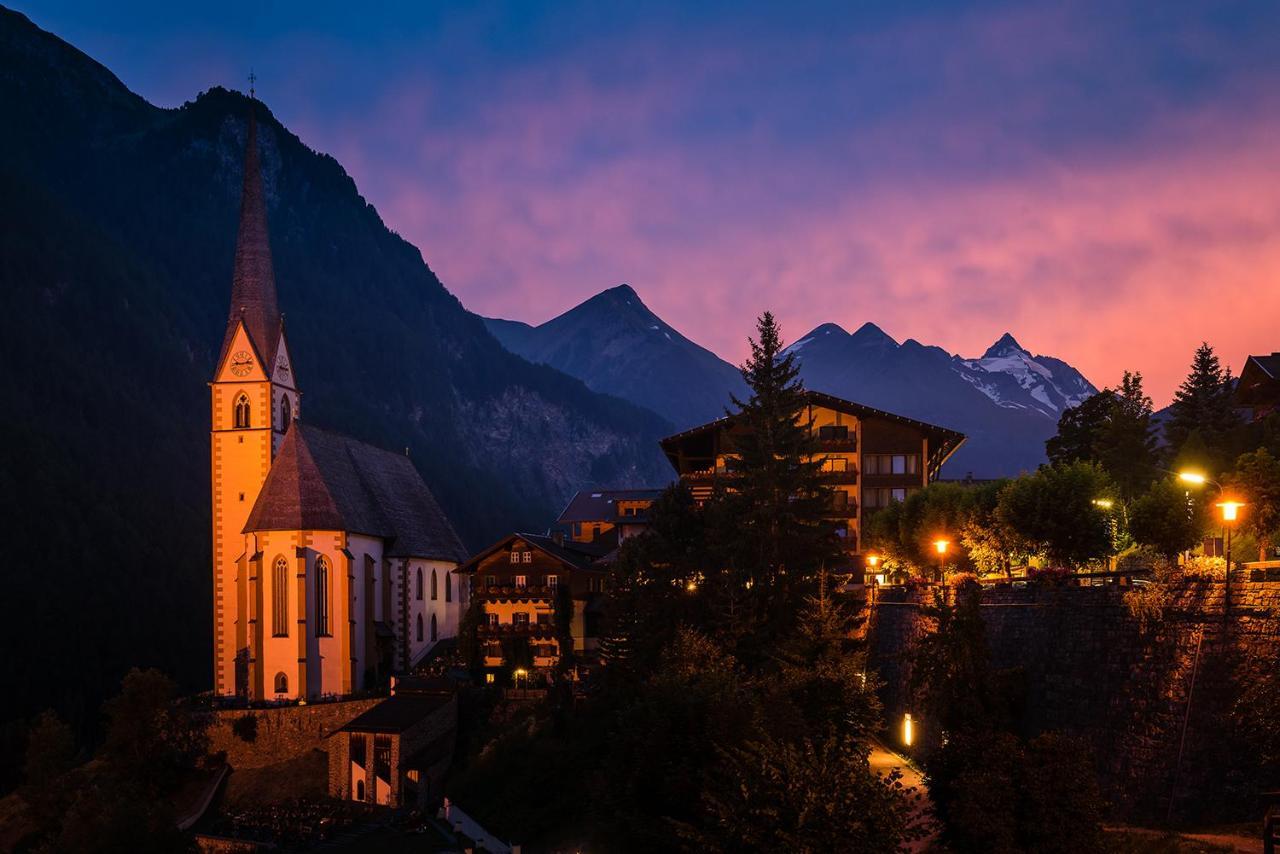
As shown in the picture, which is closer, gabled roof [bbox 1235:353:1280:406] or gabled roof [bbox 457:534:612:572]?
gabled roof [bbox 1235:353:1280:406]

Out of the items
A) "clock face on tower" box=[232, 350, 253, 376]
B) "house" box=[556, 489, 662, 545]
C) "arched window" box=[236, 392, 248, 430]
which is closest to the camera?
"arched window" box=[236, 392, 248, 430]

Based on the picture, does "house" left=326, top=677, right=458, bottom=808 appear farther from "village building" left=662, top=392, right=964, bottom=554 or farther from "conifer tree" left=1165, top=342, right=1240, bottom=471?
"conifer tree" left=1165, top=342, right=1240, bottom=471

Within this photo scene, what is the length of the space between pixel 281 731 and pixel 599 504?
42744 mm

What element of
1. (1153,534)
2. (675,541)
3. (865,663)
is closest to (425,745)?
(675,541)

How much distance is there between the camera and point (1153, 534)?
131 feet

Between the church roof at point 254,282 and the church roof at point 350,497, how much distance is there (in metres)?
7.59

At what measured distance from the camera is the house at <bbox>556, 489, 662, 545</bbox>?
9543 cm

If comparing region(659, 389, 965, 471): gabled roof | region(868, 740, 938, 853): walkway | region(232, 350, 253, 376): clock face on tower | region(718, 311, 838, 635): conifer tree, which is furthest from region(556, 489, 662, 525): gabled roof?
region(868, 740, 938, 853): walkway

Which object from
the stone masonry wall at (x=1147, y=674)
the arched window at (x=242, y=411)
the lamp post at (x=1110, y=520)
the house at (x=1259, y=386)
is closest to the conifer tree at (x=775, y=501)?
the lamp post at (x=1110, y=520)

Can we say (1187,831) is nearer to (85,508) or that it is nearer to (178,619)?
(178,619)

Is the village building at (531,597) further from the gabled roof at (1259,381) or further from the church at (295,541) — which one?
the gabled roof at (1259,381)

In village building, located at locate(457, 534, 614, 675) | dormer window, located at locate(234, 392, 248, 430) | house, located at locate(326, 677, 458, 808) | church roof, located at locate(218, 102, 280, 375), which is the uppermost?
church roof, located at locate(218, 102, 280, 375)

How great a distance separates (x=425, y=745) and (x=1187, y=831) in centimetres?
4083

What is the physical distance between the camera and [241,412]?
3278 inches
